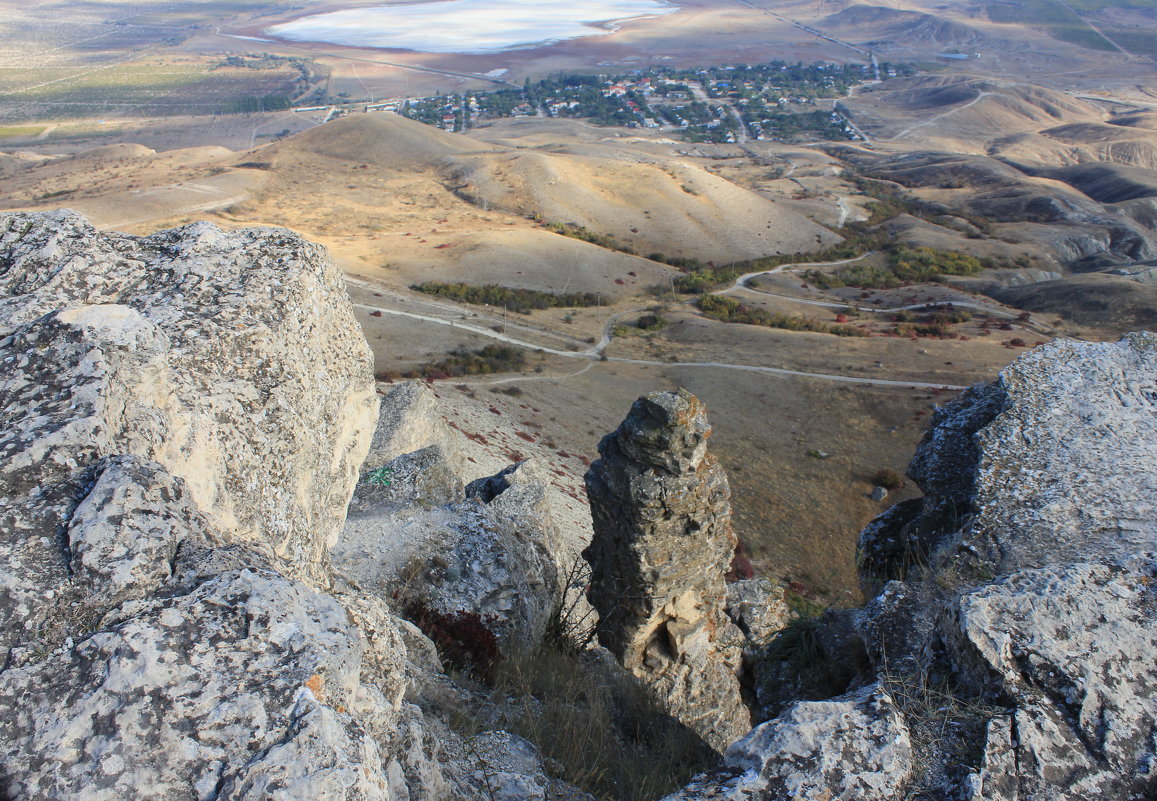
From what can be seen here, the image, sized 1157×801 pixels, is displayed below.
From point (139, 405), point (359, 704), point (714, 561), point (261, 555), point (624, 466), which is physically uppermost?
point (139, 405)

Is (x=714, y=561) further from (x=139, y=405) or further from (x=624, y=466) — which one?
(x=139, y=405)

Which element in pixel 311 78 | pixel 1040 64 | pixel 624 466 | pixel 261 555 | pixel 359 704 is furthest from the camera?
pixel 1040 64

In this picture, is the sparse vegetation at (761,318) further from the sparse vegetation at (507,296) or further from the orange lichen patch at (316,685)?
the orange lichen patch at (316,685)

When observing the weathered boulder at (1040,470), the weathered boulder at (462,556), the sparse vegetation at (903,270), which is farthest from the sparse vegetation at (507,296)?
the weathered boulder at (1040,470)

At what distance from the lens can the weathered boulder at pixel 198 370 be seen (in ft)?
12.5

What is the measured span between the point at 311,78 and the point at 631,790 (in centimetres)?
19154

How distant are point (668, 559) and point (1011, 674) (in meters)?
6.89

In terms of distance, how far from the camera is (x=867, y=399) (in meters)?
33.8

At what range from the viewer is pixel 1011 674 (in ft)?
15.1

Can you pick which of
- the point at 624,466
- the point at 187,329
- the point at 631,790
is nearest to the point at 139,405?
the point at 187,329

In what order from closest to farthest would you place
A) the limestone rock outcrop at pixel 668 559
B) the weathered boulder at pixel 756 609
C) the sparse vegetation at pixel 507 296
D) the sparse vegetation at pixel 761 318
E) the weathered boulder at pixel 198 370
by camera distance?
the weathered boulder at pixel 198 370
the limestone rock outcrop at pixel 668 559
the weathered boulder at pixel 756 609
the sparse vegetation at pixel 761 318
the sparse vegetation at pixel 507 296

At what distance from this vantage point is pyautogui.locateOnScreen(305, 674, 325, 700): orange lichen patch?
3180mm

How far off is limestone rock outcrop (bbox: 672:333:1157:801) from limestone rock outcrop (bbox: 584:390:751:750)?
400 centimetres

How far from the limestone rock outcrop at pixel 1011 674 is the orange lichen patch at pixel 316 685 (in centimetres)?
227
